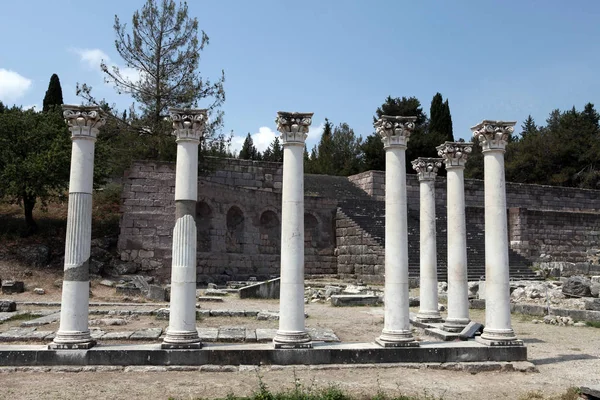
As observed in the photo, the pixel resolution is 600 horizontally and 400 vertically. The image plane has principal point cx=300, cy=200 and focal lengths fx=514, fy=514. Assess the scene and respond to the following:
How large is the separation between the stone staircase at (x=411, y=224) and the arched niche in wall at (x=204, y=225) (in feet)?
30.0

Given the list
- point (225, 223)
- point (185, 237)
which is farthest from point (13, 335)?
point (225, 223)

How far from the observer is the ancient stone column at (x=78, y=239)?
1005 centimetres

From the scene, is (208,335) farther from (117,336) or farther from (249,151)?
(249,151)

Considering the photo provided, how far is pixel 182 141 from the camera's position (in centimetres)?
1093

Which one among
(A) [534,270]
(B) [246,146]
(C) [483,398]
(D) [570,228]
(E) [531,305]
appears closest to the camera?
(C) [483,398]

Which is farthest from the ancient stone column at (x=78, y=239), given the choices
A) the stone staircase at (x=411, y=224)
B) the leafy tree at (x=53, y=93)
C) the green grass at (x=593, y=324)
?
the leafy tree at (x=53, y=93)

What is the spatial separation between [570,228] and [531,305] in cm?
2316

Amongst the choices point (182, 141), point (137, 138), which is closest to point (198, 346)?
point (182, 141)

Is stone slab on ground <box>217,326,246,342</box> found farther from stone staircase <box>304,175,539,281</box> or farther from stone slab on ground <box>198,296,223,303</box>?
stone staircase <box>304,175,539,281</box>

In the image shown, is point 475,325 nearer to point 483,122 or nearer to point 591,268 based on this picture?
point 483,122

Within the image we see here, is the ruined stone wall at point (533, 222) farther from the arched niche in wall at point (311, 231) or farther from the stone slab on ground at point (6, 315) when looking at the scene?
the stone slab on ground at point (6, 315)

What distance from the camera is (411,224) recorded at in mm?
33875

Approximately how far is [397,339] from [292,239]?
2.97m

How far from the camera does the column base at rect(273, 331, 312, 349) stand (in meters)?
10.2
